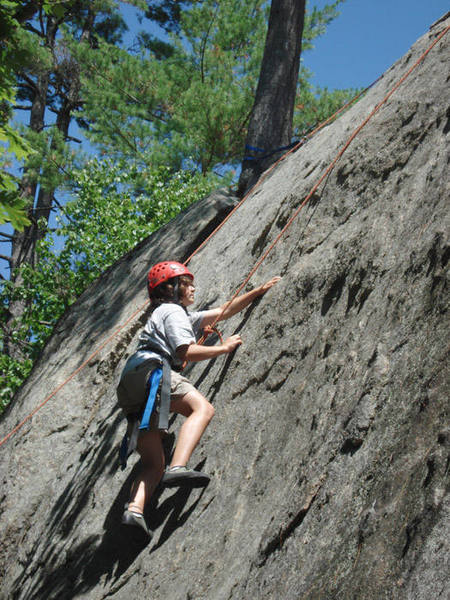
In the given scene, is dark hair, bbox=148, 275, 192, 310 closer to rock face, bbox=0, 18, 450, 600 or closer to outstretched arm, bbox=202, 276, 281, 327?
outstretched arm, bbox=202, 276, 281, 327

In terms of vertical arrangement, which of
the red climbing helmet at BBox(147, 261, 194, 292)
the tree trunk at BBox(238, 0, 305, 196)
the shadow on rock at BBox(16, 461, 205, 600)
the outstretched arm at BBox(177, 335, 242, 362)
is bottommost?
the shadow on rock at BBox(16, 461, 205, 600)

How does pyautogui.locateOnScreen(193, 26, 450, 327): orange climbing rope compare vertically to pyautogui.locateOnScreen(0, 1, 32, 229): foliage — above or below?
below

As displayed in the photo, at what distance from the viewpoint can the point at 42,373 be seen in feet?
22.9

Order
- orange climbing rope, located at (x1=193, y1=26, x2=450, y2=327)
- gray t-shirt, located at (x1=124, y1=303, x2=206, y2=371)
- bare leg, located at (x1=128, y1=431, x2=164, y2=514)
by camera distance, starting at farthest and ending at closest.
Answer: orange climbing rope, located at (x1=193, y1=26, x2=450, y2=327), gray t-shirt, located at (x1=124, y1=303, x2=206, y2=371), bare leg, located at (x1=128, y1=431, x2=164, y2=514)

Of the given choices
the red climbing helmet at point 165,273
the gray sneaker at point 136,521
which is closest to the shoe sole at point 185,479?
the gray sneaker at point 136,521

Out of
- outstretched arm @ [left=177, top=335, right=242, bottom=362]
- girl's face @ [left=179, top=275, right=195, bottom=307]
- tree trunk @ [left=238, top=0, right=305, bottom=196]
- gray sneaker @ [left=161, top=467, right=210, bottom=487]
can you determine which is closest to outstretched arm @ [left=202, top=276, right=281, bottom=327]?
girl's face @ [left=179, top=275, right=195, bottom=307]

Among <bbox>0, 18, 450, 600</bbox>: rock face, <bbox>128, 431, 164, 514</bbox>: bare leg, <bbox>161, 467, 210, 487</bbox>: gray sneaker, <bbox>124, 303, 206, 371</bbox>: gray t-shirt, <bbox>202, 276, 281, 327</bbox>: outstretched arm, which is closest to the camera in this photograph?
<bbox>0, 18, 450, 600</bbox>: rock face

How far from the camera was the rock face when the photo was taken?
7.08 feet

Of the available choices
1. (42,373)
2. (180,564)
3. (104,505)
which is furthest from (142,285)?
(180,564)

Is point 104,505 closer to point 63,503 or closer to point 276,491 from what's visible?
point 63,503

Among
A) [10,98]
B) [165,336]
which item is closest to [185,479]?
[165,336]

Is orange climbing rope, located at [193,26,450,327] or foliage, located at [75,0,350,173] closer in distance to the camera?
orange climbing rope, located at [193,26,450,327]

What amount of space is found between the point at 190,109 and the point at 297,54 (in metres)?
5.83

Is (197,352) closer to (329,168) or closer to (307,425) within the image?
(307,425)
